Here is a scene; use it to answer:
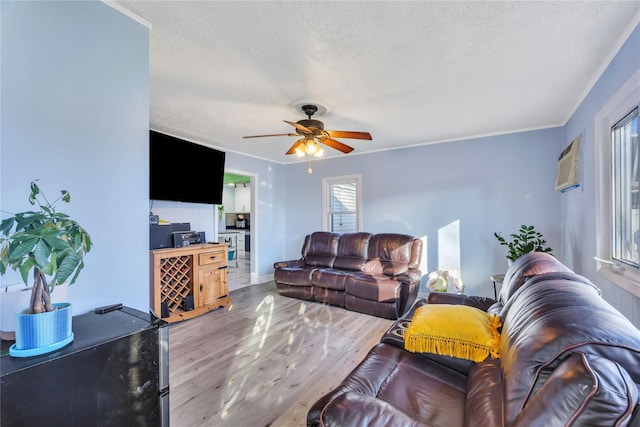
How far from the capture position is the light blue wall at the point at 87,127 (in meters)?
1.14

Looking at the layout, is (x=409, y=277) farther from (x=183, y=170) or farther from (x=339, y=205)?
(x=183, y=170)

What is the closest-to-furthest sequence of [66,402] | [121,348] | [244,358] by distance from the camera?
1. [66,402]
2. [121,348]
3. [244,358]

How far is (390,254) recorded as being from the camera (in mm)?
4176

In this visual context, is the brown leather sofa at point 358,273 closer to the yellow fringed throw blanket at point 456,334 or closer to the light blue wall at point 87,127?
the yellow fringed throw blanket at point 456,334

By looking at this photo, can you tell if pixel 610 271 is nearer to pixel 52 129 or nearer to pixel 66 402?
pixel 66 402

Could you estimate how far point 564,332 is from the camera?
2.49 feet

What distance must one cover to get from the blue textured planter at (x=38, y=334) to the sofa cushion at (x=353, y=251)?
3704mm

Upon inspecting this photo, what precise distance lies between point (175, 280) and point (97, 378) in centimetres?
270

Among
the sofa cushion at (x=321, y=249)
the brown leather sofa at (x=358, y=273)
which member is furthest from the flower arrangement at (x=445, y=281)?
the sofa cushion at (x=321, y=249)

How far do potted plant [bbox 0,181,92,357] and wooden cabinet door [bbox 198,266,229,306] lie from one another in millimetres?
2734

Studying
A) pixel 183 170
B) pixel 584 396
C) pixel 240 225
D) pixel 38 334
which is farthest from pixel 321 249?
pixel 240 225

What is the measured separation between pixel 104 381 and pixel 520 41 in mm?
2891

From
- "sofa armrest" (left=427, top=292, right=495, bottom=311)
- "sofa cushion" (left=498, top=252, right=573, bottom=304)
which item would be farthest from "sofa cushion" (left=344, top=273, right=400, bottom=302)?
"sofa cushion" (left=498, top=252, right=573, bottom=304)

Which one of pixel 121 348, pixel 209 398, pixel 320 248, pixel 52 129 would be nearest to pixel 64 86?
pixel 52 129
